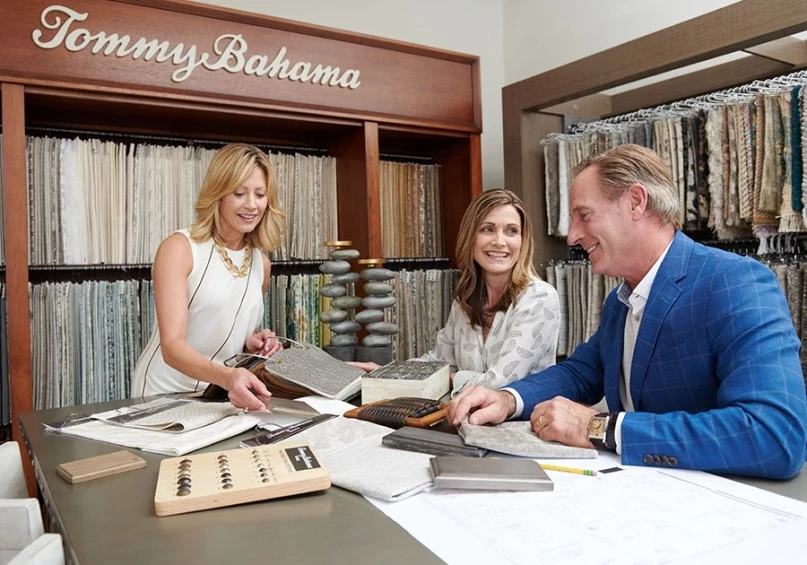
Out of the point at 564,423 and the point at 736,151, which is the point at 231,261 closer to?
the point at 564,423

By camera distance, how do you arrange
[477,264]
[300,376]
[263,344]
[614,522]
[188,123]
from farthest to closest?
[188,123], [477,264], [263,344], [300,376], [614,522]

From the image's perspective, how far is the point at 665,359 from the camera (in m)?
1.39

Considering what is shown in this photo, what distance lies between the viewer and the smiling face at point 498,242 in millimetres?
2314

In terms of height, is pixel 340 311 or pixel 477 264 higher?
pixel 477 264

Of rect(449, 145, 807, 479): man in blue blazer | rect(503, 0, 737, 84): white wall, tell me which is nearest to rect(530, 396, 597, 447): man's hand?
rect(449, 145, 807, 479): man in blue blazer

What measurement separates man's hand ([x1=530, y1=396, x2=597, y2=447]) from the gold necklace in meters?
1.30

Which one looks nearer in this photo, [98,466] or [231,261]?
[98,466]

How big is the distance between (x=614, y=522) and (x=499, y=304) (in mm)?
1409

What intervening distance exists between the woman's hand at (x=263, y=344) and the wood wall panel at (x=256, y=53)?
3.66 feet

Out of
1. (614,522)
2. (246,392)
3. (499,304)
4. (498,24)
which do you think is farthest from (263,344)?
(498,24)

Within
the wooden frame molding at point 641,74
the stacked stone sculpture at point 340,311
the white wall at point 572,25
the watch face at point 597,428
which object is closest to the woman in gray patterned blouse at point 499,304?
the stacked stone sculpture at point 340,311

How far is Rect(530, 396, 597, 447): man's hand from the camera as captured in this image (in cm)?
120

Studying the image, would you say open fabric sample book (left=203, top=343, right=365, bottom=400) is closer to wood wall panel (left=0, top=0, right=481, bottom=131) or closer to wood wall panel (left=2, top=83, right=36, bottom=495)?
wood wall panel (left=2, top=83, right=36, bottom=495)

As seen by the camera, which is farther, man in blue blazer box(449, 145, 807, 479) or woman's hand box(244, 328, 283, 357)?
woman's hand box(244, 328, 283, 357)
